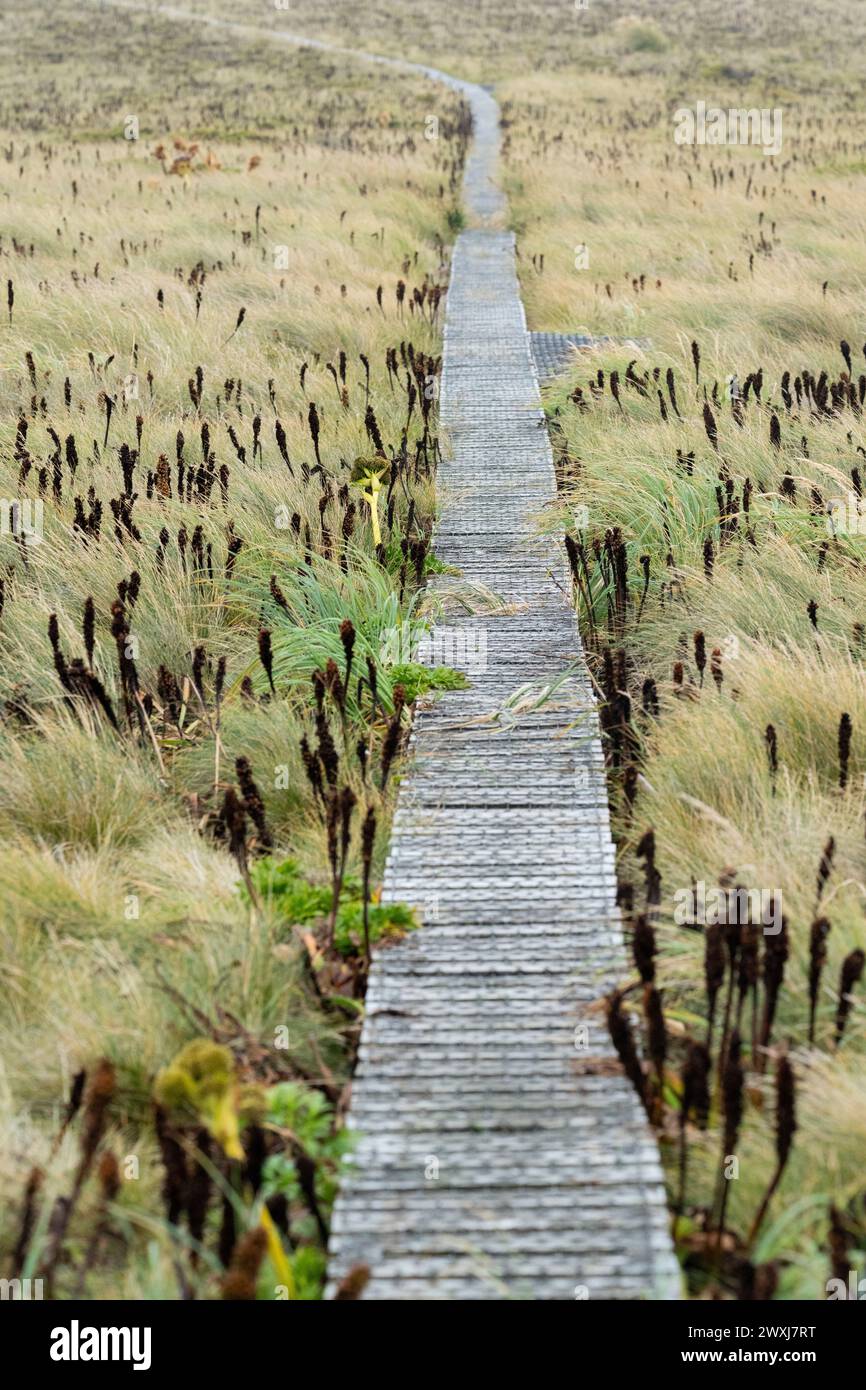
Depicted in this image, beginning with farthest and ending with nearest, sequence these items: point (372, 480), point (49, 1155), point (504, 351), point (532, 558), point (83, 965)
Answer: point (504, 351)
point (532, 558)
point (372, 480)
point (83, 965)
point (49, 1155)

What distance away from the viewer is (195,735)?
4.02 metres

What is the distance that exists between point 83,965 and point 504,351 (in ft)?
21.6

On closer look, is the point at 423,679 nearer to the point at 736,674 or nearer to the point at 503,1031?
the point at 736,674

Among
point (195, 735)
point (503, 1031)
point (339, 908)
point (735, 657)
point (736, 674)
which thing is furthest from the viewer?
point (195, 735)

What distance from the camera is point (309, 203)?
45.9ft

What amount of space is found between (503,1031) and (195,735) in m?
1.78

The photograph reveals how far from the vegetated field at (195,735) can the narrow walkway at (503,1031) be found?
12cm

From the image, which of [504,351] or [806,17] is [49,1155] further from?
[806,17]

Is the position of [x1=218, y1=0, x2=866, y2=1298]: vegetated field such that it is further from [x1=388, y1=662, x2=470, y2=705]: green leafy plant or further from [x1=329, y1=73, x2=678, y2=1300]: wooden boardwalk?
[x1=388, y1=662, x2=470, y2=705]: green leafy plant

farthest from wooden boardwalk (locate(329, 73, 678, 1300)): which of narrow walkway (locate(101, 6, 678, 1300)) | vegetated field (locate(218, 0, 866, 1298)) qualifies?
vegetated field (locate(218, 0, 866, 1298))

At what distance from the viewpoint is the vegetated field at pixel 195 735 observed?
210 centimetres

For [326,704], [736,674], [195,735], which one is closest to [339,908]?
[326,704]

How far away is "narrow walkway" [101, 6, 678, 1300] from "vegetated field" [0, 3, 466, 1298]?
12 cm

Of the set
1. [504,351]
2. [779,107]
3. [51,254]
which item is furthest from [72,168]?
[779,107]
